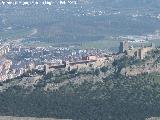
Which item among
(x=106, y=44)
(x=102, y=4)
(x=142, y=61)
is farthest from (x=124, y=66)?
(x=102, y=4)

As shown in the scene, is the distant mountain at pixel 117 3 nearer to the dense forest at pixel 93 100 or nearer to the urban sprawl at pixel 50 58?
the urban sprawl at pixel 50 58

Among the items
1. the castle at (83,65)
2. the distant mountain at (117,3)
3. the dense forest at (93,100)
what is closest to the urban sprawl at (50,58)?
the castle at (83,65)

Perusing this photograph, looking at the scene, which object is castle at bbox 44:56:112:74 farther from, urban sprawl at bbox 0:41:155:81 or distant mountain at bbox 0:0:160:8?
distant mountain at bbox 0:0:160:8

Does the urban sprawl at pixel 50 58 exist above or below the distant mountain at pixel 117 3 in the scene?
above

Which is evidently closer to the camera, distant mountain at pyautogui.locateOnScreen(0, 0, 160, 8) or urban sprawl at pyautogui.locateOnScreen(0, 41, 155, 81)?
urban sprawl at pyautogui.locateOnScreen(0, 41, 155, 81)

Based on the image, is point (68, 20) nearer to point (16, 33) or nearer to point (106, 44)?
point (16, 33)

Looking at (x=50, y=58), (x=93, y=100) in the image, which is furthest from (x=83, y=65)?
(x=50, y=58)

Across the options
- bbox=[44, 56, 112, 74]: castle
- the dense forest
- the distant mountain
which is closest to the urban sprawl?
bbox=[44, 56, 112, 74]: castle

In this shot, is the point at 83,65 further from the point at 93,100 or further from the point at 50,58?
the point at 50,58
